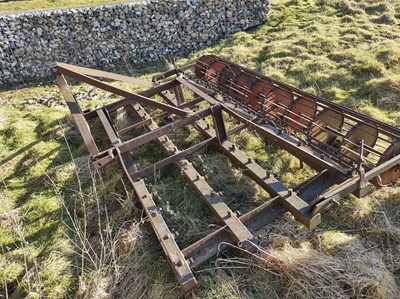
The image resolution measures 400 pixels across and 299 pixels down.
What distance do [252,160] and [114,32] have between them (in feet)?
22.6

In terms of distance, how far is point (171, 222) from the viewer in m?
3.90

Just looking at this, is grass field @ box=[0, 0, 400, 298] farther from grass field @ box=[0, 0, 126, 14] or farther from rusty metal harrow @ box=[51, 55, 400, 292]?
grass field @ box=[0, 0, 126, 14]

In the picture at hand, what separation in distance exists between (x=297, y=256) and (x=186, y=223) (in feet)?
4.35

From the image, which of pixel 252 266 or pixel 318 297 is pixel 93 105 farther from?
pixel 318 297

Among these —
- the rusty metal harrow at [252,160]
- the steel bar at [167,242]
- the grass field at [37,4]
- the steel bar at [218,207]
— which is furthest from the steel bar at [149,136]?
the grass field at [37,4]

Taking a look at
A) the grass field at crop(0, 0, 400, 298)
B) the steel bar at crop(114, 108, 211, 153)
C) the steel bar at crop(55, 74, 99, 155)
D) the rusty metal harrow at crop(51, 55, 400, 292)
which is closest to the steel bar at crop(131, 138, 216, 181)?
the rusty metal harrow at crop(51, 55, 400, 292)

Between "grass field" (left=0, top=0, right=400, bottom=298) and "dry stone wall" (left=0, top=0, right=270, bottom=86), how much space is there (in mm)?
1912

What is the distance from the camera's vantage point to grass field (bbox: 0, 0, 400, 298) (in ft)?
9.86

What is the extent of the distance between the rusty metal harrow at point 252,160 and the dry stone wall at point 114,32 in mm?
4329

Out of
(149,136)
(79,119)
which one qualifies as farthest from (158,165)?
(79,119)

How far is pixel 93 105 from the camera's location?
276 inches

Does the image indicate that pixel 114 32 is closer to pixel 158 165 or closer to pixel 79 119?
pixel 79 119

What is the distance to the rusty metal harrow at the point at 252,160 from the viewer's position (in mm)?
3137

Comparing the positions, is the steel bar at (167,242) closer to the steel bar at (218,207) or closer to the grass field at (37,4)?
the steel bar at (218,207)
